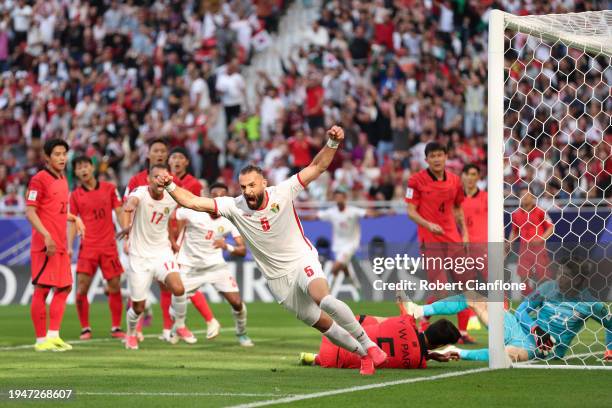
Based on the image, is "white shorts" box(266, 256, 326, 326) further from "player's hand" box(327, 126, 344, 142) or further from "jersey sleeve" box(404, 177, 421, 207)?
"jersey sleeve" box(404, 177, 421, 207)

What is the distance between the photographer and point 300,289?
9.84m

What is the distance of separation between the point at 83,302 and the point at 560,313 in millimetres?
6745

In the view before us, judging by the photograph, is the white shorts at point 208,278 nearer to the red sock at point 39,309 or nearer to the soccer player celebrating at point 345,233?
Answer: the red sock at point 39,309

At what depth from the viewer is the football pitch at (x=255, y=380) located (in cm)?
796

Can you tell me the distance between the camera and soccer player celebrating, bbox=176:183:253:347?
548 inches

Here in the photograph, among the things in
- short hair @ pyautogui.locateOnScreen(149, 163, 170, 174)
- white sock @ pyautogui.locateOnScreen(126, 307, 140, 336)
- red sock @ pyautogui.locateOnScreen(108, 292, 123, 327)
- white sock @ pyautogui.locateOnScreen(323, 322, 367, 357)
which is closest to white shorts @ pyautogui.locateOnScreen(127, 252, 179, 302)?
white sock @ pyautogui.locateOnScreen(126, 307, 140, 336)

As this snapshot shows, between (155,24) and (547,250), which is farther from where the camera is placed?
(155,24)

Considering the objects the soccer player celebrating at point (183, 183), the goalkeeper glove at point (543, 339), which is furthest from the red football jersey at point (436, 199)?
the goalkeeper glove at point (543, 339)

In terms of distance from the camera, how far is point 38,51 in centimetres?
2988

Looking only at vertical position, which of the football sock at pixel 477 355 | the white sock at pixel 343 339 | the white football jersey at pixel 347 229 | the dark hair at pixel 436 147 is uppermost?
the dark hair at pixel 436 147

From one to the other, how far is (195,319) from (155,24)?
13.2m

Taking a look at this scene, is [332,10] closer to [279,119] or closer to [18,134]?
[279,119]

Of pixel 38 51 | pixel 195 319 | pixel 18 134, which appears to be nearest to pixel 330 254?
pixel 195 319

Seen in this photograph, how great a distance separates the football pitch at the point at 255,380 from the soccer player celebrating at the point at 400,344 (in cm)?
16
